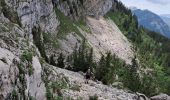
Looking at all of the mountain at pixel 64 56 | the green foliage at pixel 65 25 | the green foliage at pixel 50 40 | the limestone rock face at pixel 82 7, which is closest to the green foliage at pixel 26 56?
the mountain at pixel 64 56

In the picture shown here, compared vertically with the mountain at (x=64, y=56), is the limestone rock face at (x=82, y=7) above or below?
above

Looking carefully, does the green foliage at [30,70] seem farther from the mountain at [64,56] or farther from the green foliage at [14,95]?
the green foliage at [14,95]

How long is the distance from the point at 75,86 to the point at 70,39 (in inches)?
2858

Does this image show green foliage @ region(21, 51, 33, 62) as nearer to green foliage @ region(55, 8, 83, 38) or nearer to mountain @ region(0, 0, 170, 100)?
mountain @ region(0, 0, 170, 100)

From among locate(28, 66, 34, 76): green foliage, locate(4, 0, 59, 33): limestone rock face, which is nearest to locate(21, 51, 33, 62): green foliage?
locate(28, 66, 34, 76): green foliage

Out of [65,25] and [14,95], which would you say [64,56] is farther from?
[14,95]

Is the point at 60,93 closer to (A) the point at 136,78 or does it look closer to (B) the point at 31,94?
(B) the point at 31,94

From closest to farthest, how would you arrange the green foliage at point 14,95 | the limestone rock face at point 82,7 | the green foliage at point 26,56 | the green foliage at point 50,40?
the green foliage at point 14,95
the green foliage at point 26,56
the green foliage at point 50,40
the limestone rock face at point 82,7

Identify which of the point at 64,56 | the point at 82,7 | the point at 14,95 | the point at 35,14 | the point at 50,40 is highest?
the point at 82,7

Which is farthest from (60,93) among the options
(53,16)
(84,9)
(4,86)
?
(84,9)

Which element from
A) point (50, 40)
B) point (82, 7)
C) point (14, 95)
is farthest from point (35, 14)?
point (14, 95)

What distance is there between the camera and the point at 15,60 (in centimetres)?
3384

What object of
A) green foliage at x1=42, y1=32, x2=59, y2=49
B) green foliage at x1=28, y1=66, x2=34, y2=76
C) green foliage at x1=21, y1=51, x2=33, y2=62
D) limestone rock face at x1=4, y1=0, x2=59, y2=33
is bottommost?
green foliage at x1=42, y1=32, x2=59, y2=49

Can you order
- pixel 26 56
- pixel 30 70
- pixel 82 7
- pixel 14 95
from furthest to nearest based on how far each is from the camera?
pixel 82 7 → pixel 26 56 → pixel 30 70 → pixel 14 95
